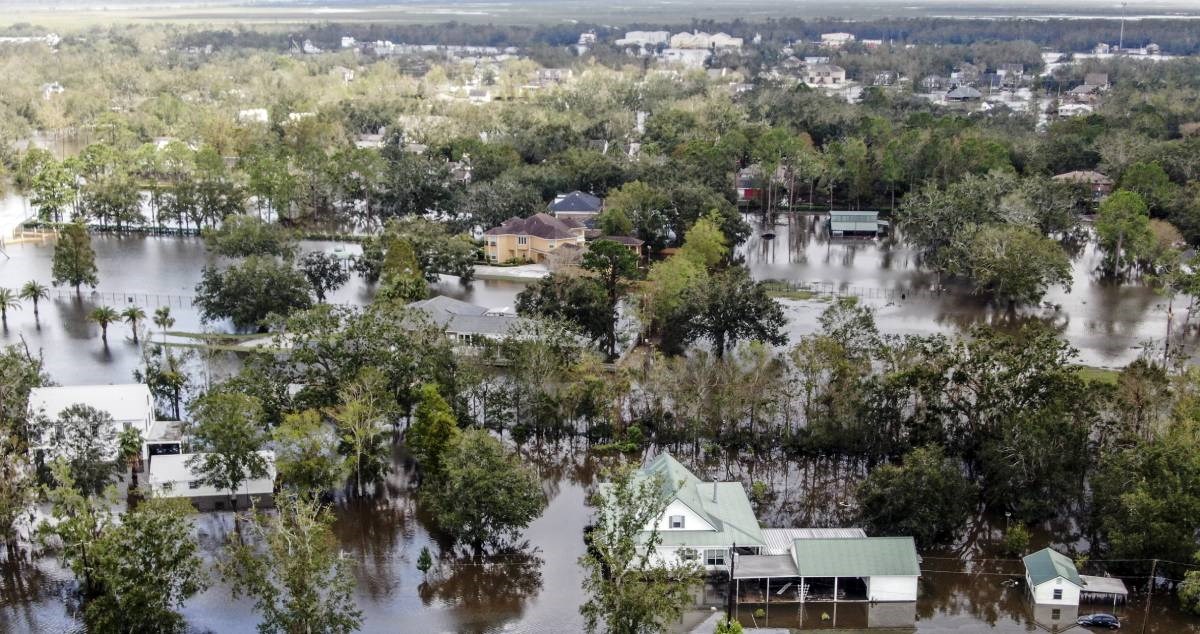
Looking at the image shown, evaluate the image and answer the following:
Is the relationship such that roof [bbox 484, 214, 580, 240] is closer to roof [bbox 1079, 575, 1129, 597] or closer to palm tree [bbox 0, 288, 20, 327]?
palm tree [bbox 0, 288, 20, 327]

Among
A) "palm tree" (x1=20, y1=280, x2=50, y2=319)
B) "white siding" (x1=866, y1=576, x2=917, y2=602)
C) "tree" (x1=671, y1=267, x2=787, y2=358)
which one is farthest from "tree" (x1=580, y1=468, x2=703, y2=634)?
"palm tree" (x1=20, y1=280, x2=50, y2=319)

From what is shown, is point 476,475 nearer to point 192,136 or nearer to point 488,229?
point 488,229

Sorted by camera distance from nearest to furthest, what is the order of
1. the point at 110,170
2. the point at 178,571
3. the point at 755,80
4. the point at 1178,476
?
the point at 178,571, the point at 1178,476, the point at 110,170, the point at 755,80

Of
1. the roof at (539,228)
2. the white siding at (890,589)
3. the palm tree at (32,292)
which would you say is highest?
the roof at (539,228)

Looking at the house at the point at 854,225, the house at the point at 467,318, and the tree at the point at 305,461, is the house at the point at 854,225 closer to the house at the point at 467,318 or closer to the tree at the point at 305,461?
the house at the point at 467,318

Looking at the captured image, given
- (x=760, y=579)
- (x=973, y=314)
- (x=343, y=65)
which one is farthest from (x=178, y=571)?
(x=343, y=65)

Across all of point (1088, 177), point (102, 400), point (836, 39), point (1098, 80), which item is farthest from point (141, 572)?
point (836, 39)

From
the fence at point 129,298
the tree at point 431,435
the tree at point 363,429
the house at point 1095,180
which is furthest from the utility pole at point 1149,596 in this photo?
the house at point 1095,180
